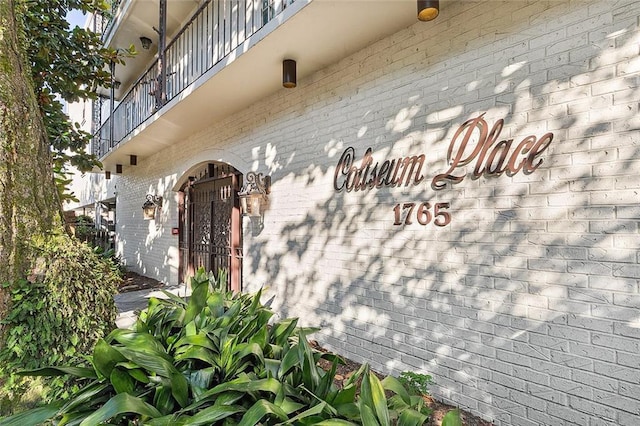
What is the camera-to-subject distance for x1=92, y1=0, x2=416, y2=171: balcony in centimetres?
293

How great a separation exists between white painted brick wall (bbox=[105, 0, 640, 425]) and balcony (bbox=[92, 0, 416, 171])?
0.97 ft

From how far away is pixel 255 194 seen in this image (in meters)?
4.55

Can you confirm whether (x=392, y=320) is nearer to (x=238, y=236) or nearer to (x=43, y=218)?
(x=43, y=218)

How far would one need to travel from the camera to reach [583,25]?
210 centimetres

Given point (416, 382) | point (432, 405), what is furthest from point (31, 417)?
point (432, 405)

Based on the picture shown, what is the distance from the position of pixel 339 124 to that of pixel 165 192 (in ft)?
17.6

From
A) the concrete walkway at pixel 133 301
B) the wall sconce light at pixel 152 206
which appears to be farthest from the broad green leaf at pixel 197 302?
the wall sconce light at pixel 152 206

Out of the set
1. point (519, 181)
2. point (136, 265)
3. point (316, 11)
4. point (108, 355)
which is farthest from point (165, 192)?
point (519, 181)

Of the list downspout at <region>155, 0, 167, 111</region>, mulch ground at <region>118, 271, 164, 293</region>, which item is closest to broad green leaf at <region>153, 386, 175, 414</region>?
downspout at <region>155, 0, 167, 111</region>

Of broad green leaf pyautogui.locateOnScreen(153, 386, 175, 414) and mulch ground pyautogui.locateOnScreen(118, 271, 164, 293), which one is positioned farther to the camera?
mulch ground pyautogui.locateOnScreen(118, 271, 164, 293)

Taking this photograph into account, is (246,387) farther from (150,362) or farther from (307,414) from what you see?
(150,362)

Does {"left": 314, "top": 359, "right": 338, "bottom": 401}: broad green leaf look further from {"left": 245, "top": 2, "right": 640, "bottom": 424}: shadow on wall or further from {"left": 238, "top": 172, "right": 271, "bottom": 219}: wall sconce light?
{"left": 238, "top": 172, "right": 271, "bottom": 219}: wall sconce light

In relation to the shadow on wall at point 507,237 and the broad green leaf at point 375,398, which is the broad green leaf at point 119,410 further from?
the shadow on wall at point 507,237

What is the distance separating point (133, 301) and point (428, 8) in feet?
20.4
